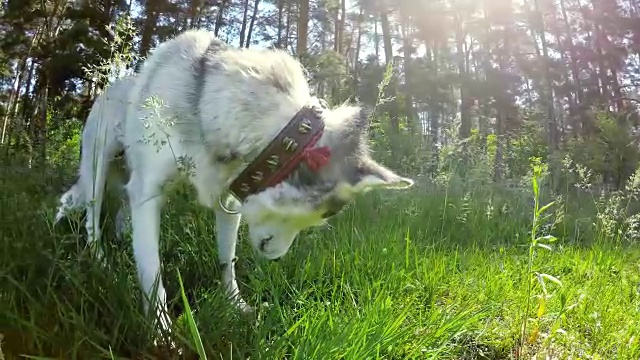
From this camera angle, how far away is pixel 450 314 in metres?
1.99

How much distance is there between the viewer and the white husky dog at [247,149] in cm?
195

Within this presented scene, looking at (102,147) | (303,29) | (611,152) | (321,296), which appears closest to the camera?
(321,296)

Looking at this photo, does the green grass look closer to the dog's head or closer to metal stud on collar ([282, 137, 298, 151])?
the dog's head

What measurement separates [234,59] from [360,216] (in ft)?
5.54

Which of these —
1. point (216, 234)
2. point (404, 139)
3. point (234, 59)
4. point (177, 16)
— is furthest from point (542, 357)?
point (177, 16)

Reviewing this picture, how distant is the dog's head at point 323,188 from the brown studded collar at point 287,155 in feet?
0.09

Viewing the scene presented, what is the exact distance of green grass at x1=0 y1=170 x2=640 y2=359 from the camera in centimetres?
150

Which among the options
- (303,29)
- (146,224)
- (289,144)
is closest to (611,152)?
(303,29)

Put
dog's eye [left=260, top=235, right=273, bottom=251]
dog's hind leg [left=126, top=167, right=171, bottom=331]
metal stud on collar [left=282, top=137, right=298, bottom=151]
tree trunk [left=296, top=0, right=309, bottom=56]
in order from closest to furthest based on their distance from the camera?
1. metal stud on collar [left=282, top=137, right=298, bottom=151]
2. dog's hind leg [left=126, top=167, right=171, bottom=331]
3. dog's eye [left=260, top=235, right=273, bottom=251]
4. tree trunk [left=296, top=0, right=309, bottom=56]

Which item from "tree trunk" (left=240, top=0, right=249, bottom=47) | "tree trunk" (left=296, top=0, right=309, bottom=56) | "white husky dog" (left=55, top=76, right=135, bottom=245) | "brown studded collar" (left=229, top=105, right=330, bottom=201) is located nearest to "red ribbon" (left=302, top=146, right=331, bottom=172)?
"brown studded collar" (left=229, top=105, right=330, bottom=201)

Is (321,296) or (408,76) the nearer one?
(321,296)

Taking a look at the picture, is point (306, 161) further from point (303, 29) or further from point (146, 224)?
point (303, 29)

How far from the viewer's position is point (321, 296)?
2.26 metres

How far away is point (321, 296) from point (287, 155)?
2.30ft
